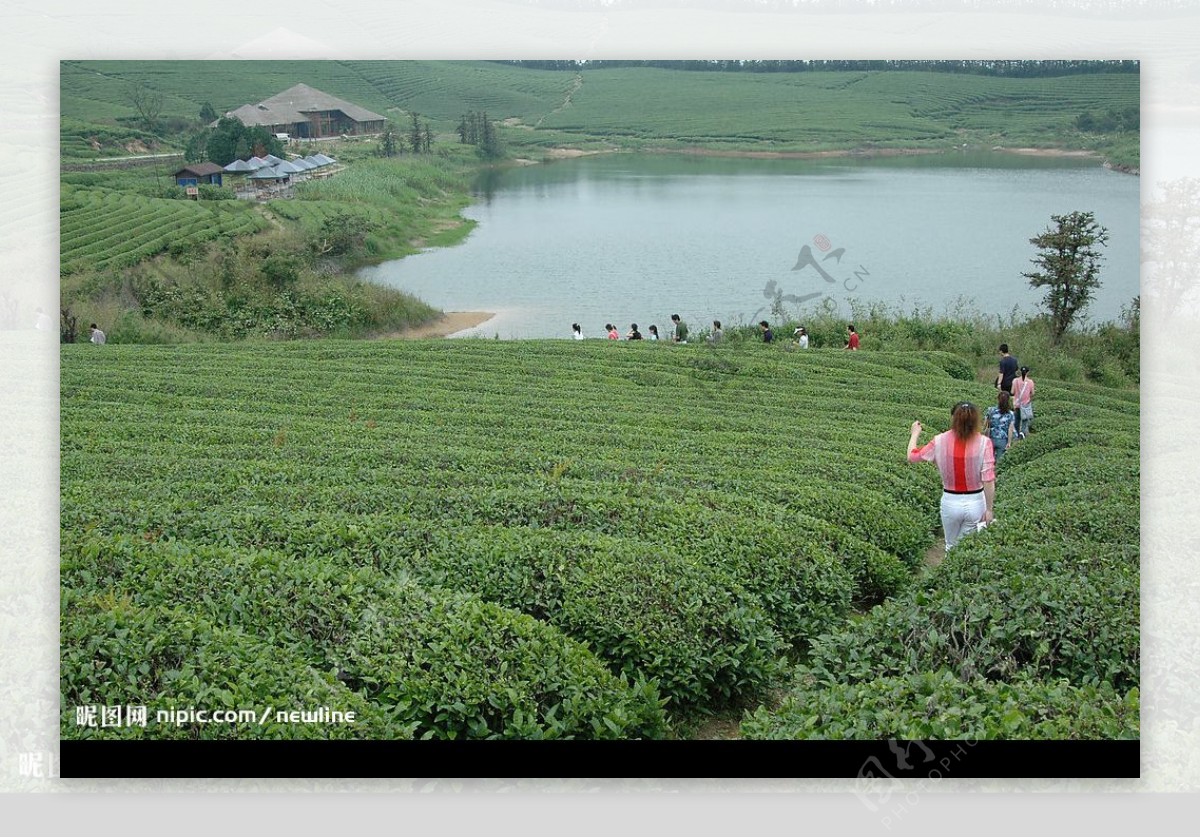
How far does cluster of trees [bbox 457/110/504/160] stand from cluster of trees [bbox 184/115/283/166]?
5.03ft

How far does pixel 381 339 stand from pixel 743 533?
602 cm

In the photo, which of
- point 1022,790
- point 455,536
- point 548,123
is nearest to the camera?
point 1022,790

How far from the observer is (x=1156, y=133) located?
273 inches

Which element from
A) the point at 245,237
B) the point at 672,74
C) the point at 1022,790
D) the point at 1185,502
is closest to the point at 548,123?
the point at 672,74

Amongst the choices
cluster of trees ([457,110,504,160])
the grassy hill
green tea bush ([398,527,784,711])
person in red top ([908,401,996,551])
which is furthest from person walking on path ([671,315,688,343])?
green tea bush ([398,527,784,711])

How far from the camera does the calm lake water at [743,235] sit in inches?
372

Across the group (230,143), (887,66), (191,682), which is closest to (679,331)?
(887,66)

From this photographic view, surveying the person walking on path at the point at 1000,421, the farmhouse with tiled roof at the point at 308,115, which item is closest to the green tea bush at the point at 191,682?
the farmhouse with tiled roof at the point at 308,115

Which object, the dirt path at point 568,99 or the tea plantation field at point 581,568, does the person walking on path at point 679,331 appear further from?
the dirt path at point 568,99

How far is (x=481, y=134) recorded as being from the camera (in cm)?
935

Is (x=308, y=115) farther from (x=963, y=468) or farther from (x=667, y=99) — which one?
(x=963, y=468)

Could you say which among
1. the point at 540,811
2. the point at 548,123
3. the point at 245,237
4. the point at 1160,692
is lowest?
the point at 540,811

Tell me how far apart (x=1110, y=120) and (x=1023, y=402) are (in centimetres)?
251

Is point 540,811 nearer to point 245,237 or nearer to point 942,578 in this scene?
point 942,578
